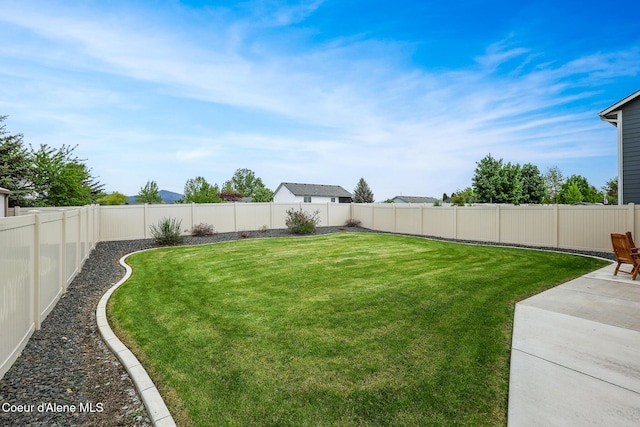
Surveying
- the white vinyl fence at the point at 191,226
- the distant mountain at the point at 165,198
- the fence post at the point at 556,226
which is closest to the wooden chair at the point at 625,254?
the white vinyl fence at the point at 191,226

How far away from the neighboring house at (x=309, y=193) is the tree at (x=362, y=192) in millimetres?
3969

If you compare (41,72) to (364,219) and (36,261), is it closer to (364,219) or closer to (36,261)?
(36,261)

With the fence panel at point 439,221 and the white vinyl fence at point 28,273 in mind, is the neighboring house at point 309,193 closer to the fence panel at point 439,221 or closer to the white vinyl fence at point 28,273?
the fence panel at point 439,221

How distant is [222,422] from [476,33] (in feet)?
57.2

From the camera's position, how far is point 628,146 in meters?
11.7

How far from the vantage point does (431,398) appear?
9.11 ft

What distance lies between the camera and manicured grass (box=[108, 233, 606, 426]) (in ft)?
8.90

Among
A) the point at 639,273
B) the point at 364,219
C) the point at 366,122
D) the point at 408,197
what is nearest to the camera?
the point at 639,273

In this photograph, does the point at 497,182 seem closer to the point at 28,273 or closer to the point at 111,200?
the point at 28,273

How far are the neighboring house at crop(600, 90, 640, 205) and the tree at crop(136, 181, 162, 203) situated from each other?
4722 centimetres

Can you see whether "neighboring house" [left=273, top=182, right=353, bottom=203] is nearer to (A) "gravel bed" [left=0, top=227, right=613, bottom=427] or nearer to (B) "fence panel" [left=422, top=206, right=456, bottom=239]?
(B) "fence panel" [left=422, top=206, right=456, bottom=239]

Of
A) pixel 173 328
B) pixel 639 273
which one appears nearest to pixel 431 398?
pixel 173 328

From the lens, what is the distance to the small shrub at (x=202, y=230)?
16.5 metres

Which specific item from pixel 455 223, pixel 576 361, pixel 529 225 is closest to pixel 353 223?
pixel 455 223
